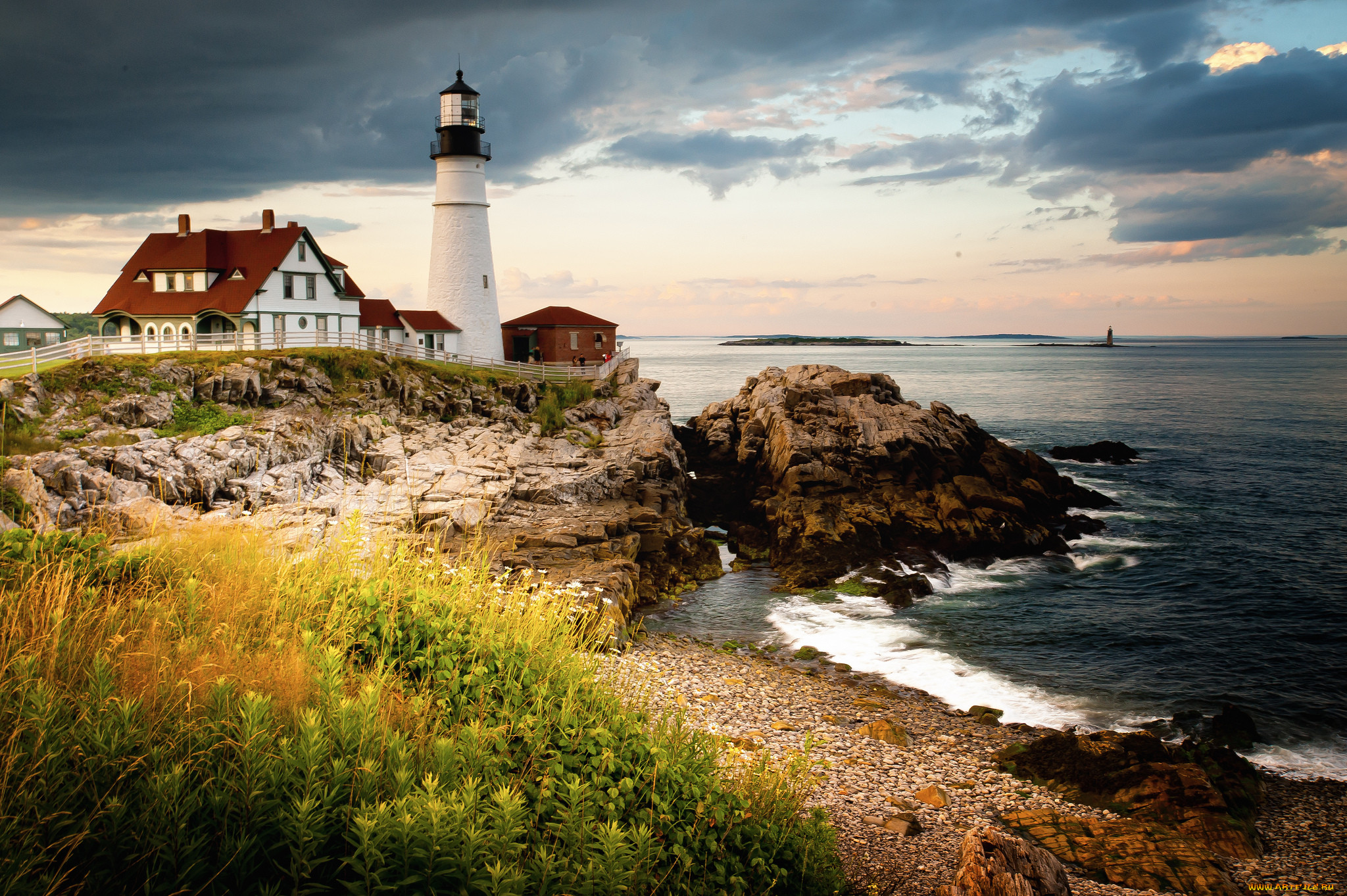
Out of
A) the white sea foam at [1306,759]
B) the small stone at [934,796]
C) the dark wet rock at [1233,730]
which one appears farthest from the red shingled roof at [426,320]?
the white sea foam at [1306,759]

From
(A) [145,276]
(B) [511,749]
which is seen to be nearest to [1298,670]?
(B) [511,749]

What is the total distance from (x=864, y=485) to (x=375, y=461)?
1912 centimetres

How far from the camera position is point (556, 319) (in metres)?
48.8

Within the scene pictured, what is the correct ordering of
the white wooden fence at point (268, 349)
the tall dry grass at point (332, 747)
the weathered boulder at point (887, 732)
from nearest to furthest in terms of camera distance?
the tall dry grass at point (332, 747) < the weathered boulder at point (887, 732) < the white wooden fence at point (268, 349)

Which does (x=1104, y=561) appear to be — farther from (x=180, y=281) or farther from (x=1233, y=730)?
(x=180, y=281)

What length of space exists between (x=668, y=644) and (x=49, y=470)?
1571 cm

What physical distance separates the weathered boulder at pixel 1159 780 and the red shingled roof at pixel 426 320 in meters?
35.9

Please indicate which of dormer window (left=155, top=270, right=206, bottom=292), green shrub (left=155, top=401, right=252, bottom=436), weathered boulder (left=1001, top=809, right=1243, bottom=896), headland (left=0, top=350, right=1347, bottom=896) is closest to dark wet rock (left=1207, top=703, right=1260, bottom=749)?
headland (left=0, top=350, right=1347, bottom=896)

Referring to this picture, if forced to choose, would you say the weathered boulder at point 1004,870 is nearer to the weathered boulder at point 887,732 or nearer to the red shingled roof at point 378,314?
the weathered boulder at point 887,732

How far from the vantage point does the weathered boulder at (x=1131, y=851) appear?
9336 mm

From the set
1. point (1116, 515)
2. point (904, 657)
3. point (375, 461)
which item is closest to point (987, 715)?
point (904, 657)

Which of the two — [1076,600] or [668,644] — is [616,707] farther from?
[1076,600]

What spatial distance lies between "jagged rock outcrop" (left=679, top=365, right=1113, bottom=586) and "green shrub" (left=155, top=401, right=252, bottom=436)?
17844 millimetres

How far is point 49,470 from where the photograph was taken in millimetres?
→ 18406
